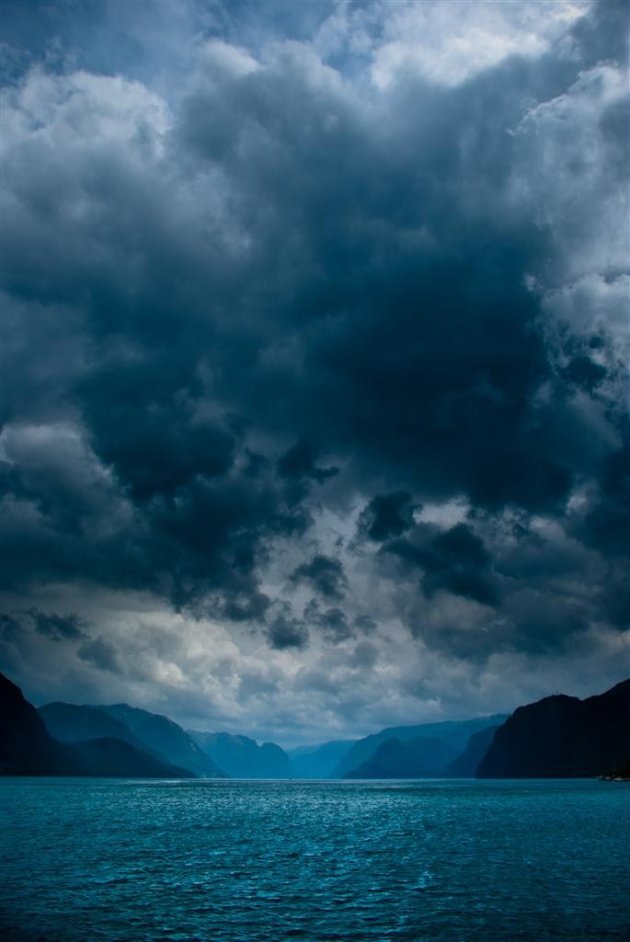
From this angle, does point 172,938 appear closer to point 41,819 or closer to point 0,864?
point 0,864

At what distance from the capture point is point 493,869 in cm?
6272

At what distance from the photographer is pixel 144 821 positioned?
121625mm

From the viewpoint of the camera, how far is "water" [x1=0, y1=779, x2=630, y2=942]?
131ft

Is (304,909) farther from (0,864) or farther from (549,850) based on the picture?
(549,850)

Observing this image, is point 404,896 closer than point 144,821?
Yes

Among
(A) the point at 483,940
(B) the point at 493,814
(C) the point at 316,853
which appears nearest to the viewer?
(A) the point at 483,940

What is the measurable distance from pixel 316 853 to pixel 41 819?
6986cm

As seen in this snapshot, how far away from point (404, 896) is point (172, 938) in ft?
61.1

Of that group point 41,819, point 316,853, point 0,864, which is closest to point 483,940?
point 316,853

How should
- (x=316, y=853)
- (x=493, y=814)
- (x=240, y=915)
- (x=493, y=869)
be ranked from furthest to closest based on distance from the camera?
(x=493, y=814)
(x=316, y=853)
(x=493, y=869)
(x=240, y=915)

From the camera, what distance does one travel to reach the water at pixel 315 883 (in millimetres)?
39844

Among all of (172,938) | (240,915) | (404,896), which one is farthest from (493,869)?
(172,938)

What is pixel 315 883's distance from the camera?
5509cm

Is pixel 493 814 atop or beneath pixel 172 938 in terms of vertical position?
beneath
